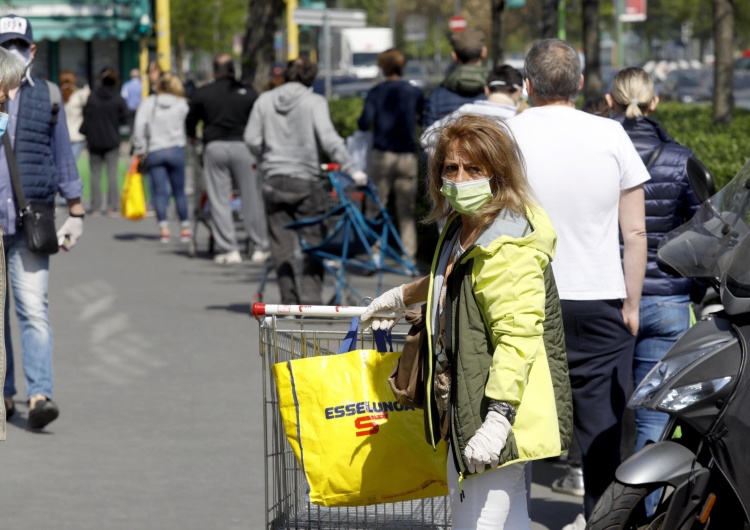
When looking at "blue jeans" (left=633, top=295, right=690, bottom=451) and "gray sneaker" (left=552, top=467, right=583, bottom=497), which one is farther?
"gray sneaker" (left=552, top=467, right=583, bottom=497)

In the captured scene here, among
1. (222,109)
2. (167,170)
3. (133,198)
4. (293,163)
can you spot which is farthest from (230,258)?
(293,163)

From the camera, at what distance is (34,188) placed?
23.7 feet

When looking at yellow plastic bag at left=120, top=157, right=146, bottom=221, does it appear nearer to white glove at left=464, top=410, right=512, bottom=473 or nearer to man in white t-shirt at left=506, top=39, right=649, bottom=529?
man in white t-shirt at left=506, top=39, right=649, bottom=529

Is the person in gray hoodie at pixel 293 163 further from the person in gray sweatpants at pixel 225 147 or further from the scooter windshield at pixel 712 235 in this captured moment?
the scooter windshield at pixel 712 235

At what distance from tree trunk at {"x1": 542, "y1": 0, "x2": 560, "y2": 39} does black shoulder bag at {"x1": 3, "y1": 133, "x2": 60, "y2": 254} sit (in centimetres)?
1129

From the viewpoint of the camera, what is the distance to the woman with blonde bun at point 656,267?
5.64 meters

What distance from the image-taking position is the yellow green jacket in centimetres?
381

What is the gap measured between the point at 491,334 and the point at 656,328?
6.56 feet

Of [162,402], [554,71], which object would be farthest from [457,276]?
[162,402]

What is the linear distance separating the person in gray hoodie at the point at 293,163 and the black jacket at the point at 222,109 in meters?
3.09

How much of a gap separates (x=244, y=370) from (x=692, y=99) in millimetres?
30813

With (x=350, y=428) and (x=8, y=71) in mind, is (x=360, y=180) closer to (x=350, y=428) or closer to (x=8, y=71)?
(x=8, y=71)

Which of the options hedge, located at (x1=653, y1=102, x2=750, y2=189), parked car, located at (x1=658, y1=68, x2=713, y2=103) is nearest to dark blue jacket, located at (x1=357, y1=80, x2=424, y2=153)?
hedge, located at (x1=653, y1=102, x2=750, y2=189)

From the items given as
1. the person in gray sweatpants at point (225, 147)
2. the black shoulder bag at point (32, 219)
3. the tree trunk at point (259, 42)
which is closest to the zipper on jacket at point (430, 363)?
the black shoulder bag at point (32, 219)
